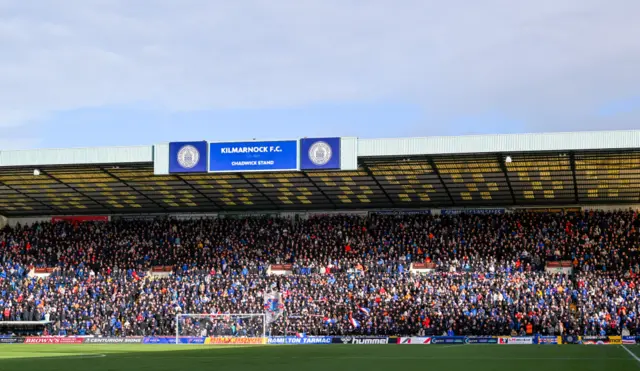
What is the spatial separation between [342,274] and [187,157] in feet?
44.8

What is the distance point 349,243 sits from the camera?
60531mm

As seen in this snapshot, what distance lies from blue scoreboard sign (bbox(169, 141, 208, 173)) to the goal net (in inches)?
374

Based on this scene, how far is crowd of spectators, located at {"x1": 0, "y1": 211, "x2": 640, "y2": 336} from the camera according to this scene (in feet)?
159

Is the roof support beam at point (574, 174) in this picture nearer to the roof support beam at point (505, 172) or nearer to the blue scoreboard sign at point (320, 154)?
the roof support beam at point (505, 172)

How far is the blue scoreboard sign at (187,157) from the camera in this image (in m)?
52.5

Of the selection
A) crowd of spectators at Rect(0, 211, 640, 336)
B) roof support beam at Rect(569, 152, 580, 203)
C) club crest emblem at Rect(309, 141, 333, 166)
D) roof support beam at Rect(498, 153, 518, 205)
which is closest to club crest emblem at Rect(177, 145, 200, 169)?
club crest emblem at Rect(309, 141, 333, 166)

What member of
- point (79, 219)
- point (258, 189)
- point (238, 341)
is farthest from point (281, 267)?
point (79, 219)

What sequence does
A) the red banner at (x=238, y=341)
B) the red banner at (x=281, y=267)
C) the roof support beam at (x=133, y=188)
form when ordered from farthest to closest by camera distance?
the red banner at (x=281, y=267) < the roof support beam at (x=133, y=188) < the red banner at (x=238, y=341)

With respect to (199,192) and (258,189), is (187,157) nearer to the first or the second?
(258,189)

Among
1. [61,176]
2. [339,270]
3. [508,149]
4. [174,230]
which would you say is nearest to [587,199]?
[508,149]

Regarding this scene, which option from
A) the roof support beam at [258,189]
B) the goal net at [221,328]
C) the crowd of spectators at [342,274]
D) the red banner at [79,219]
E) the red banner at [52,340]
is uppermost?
the roof support beam at [258,189]

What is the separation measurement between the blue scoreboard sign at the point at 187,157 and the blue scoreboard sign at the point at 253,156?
0.54m

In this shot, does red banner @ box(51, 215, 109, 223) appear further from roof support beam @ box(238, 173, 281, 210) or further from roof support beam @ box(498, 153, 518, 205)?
roof support beam @ box(498, 153, 518, 205)

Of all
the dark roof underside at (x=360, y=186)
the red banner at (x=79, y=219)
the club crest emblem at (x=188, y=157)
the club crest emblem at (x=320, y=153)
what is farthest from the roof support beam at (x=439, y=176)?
→ the red banner at (x=79, y=219)
